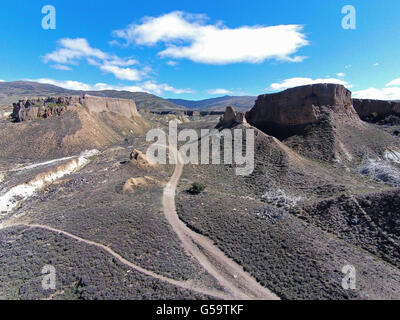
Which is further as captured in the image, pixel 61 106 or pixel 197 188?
pixel 61 106

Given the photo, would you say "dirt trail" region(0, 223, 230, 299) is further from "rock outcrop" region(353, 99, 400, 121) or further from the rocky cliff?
"rock outcrop" region(353, 99, 400, 121)

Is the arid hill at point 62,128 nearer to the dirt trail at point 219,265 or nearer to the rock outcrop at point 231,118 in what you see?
the rock outcrop at point 231,118

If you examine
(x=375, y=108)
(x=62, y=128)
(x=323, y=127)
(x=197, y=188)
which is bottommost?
(x=197, y=188)

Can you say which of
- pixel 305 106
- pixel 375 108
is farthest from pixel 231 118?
pixel 375 108

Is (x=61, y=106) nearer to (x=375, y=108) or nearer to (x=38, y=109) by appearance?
(x=38, y=109)

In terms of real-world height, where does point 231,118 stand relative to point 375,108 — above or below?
below

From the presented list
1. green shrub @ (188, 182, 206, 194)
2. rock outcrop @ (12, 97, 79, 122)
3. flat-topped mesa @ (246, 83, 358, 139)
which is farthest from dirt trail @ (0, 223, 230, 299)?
rock outcrop @ (12, 97, 79, 122)
